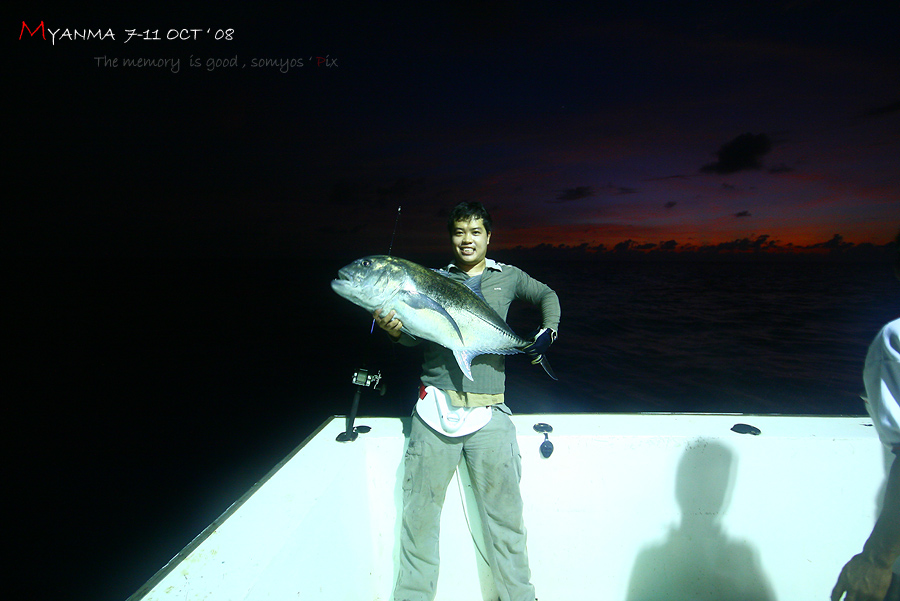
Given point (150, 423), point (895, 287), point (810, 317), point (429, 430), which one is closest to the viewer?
point (429, 430)

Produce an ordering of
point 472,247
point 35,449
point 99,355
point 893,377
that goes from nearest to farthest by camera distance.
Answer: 1. point 893,377
2. point 472,247
3. point 35,449
4. point 99,355

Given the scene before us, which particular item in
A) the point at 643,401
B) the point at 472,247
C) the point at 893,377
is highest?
the point at 472,247

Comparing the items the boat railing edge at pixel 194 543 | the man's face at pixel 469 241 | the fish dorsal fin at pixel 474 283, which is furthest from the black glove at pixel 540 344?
the boat railing edge at pixel 194 543

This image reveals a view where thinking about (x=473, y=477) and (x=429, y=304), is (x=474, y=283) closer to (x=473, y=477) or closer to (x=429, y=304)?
(x=429, y=304)

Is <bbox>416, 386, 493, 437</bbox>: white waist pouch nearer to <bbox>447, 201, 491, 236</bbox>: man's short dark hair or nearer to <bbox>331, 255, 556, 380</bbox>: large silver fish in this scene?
<bbox>331, 255, 556, 380</bbox>: large silver fish

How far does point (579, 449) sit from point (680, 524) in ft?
2.88

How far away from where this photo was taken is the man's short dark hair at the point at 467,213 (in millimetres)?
2574

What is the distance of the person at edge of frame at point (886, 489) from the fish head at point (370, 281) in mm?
2146

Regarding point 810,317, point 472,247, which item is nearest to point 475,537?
point 472,247

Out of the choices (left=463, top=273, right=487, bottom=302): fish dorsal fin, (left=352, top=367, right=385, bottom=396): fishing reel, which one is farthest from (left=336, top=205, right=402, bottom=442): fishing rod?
(left=463, top=273, right=487, bottom=302): fish dorsal fin

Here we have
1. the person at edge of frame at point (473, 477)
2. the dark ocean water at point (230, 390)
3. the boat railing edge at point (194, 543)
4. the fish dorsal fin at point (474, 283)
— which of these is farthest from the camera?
the dark ocean water at point (230, 390)

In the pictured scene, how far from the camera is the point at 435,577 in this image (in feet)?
8.09

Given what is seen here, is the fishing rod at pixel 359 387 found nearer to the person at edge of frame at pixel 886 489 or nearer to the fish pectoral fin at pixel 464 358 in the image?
the fish pectoral fin at pixel 464 358

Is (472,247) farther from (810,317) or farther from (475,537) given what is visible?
(810,317)
